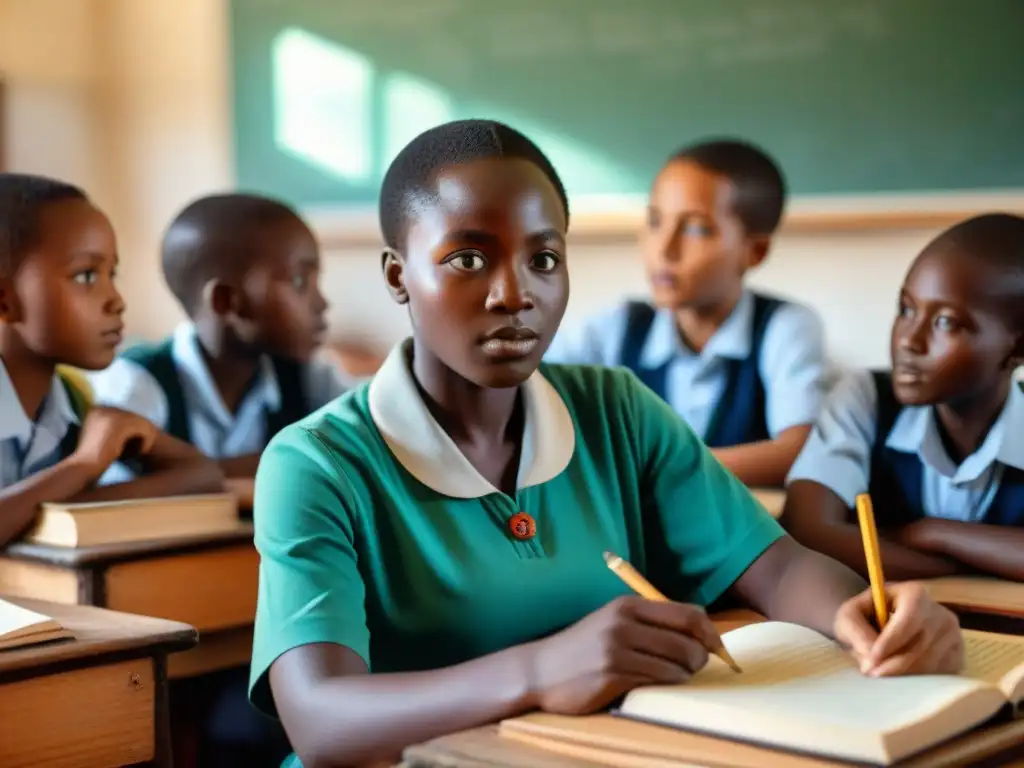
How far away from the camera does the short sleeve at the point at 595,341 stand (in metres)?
2.73

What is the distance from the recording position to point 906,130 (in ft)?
10.0

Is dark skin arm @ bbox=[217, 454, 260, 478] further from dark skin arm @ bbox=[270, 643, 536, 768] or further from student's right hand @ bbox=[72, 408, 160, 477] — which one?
dark skin arm @ bbox=[270, 643, 536, 768]

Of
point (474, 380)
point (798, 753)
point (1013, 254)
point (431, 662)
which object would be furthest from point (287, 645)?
point (1013, 254)

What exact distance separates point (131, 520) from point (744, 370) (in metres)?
1.23

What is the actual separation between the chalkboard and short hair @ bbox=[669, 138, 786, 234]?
307mm

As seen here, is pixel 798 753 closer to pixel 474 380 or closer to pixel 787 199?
pixel 474 380

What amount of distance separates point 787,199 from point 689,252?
1.94 feet

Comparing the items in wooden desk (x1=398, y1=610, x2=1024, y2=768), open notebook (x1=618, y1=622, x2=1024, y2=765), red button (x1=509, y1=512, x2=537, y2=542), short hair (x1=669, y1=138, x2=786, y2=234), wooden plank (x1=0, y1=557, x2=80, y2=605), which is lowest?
wooden plank (x1=0, y1=557, x2=80, y2=605)

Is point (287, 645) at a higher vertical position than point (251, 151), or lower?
lower

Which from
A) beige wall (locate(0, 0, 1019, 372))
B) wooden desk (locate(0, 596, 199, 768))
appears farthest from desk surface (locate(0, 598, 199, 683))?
beige wall (locate(0, 0, 1019, 372))

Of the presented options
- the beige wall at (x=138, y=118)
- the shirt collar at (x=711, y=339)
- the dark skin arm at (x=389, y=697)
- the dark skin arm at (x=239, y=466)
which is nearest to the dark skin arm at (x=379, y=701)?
the dark skin arm at (x=389, y=697)

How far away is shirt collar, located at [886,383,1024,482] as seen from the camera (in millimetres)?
1838

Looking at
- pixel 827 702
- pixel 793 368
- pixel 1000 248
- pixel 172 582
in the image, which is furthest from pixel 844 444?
pixel 827 702

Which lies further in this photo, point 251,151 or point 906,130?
point 251,151
